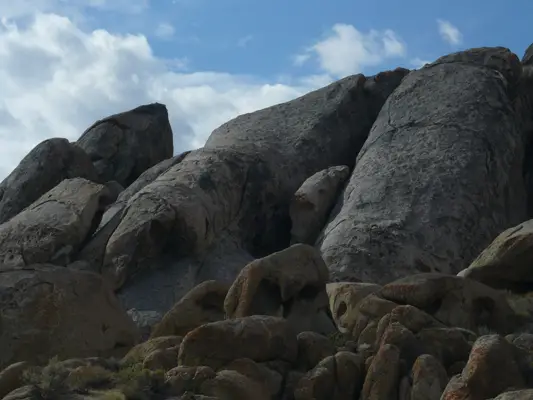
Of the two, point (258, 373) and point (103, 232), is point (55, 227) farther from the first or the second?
point (258, 373)

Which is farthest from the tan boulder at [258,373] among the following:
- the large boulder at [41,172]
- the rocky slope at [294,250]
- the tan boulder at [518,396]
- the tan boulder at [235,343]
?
the large boulder at [41,172]

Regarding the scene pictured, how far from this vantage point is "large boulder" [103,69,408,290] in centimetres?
2564

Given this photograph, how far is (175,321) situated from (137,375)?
371 cm

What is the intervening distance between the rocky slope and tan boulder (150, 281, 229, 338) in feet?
0.11

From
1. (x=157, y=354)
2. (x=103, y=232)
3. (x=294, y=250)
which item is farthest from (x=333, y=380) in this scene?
(x=103, y=232)

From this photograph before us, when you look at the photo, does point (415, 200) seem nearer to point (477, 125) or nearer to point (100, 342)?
point (477, 125)

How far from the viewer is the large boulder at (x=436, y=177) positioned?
24609 millimetres

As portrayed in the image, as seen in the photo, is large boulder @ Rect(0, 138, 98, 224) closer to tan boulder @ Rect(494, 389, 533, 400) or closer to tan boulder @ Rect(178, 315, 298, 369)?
tan boulder @ Rect(178, 315, 298, 369)

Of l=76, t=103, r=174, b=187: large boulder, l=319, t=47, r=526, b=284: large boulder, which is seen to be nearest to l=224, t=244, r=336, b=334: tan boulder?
l=319, t=47, r=526, b=284: large boulder

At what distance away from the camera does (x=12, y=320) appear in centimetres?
1694

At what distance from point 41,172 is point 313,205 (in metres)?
8.33

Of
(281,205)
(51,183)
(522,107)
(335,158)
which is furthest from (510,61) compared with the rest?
(51,183)

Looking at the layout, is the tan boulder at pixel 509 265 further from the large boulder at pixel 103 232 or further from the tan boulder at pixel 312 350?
the large boulder at pixel 103 232

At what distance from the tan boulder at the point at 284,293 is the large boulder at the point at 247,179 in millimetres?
9448
